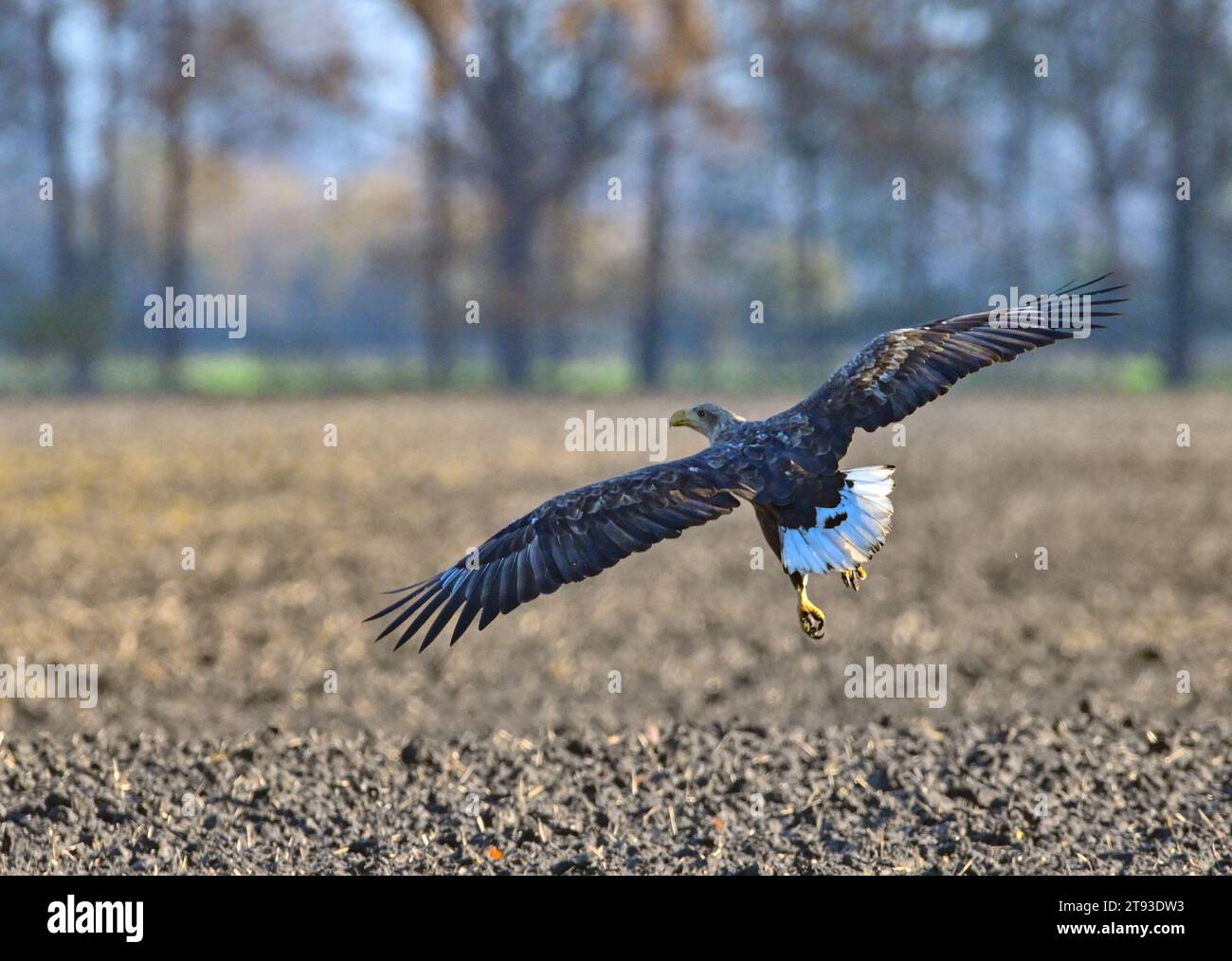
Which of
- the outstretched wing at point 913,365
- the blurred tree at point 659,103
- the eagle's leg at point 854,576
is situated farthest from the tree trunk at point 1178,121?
the eagle's leg at point 854,576

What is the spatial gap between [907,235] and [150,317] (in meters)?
21.5

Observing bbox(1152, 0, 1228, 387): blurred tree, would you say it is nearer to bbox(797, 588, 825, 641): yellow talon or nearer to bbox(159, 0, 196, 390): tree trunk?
bbox(159, 0, 196, 390): tree trunk

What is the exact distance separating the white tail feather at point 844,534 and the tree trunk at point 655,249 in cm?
3669

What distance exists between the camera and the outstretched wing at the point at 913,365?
18.4 feet

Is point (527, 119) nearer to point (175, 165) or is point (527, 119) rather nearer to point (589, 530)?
point (175, 165)

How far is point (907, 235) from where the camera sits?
4759cm

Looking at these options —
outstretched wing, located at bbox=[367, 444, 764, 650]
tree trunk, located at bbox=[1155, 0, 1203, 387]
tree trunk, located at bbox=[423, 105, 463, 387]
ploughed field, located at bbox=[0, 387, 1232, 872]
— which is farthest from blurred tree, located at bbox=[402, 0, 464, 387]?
outstretched wing, located at bbox=[367, 444, 764, 650]

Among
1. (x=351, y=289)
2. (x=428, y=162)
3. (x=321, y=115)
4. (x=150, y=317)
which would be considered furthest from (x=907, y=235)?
(x=351, y=289)

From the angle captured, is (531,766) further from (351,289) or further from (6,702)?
(351,289)

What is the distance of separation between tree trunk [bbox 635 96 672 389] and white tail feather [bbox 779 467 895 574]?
3669 cm

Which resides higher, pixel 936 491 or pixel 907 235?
pixel 907 235

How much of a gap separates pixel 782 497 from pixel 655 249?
38.6m

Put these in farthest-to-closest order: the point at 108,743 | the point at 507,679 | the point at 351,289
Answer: the point at 351,289
the point at 507,679
the point at 108,743

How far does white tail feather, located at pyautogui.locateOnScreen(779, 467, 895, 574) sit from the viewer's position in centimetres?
523
